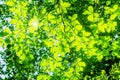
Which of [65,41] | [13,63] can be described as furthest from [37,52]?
[65,41]

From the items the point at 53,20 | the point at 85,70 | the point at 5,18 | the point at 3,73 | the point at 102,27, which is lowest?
the point at 102,27

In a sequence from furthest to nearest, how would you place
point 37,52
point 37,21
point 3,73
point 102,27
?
point 3,73 → point 37,52 → point 37,21 → point 102,27

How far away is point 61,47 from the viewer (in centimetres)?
429

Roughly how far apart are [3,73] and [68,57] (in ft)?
17.4

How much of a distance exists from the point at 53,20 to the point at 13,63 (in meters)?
13.8

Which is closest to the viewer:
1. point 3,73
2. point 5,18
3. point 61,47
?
point 61,47

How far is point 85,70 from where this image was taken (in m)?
15.7

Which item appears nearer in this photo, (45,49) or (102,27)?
(102,27)

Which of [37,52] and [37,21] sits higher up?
[37,52]

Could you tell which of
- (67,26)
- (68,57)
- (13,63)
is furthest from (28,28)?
(13,63)

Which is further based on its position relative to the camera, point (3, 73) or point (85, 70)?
point (3, 73)

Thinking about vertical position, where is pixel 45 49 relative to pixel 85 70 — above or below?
above

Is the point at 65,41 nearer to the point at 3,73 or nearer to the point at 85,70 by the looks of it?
→ the point at 85,70

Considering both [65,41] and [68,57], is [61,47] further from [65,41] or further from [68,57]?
[68,57]
